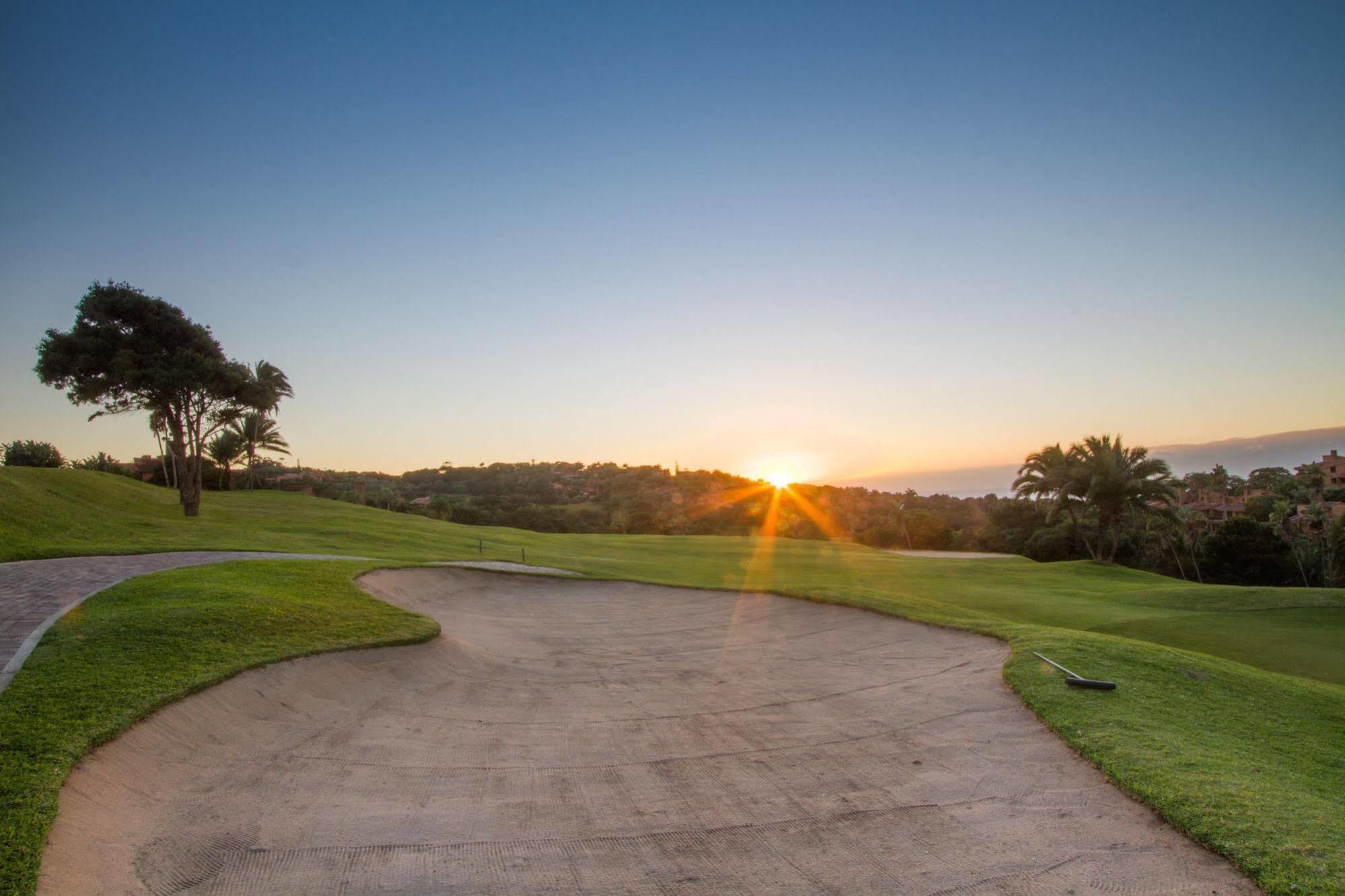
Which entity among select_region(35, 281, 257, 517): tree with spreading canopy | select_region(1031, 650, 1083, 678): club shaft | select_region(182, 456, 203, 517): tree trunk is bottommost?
select_region(1031, 650, 1083, 678): club shaft

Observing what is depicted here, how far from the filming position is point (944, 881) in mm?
4957

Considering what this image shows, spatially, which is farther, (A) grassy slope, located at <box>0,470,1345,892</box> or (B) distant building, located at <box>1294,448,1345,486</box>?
(B) distant building, located at <box>1294,448,1345,486</box>

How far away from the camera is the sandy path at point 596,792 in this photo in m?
4.92

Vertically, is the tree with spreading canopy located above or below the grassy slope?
above

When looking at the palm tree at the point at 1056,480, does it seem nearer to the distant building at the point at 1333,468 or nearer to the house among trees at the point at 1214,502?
the house among trees at the point at 1214,502

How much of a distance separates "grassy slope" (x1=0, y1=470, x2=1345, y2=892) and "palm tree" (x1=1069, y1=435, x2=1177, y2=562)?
40.6 ft

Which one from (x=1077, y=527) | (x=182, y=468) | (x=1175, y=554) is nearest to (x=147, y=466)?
(x=182, y=468)

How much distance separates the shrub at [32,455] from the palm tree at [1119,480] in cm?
6588

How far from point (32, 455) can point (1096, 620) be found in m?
56.3

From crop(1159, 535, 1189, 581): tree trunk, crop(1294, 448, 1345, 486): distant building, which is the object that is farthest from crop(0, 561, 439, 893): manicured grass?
crop(1294, 448, 1345, 486): distant building

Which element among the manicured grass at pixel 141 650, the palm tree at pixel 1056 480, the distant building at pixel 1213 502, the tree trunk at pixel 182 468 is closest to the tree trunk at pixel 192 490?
the tree trunk at pixel 182 468

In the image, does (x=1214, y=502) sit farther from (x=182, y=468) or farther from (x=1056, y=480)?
(x=182, y=468)

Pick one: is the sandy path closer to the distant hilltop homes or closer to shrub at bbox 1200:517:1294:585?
the distant hilltop homes

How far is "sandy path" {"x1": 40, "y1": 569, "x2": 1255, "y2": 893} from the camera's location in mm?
4922
